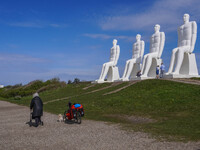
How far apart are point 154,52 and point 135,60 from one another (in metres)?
3.47

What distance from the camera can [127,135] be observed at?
768cm

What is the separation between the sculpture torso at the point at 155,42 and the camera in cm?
2375

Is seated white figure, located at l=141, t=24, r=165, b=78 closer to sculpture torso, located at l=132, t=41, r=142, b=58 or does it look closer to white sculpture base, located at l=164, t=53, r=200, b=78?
white sculpture base, located at l=164, t=53, r=200, b=78

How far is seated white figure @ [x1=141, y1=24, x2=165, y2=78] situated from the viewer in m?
23.3

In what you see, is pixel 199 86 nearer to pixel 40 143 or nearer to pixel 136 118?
pixel 136 118

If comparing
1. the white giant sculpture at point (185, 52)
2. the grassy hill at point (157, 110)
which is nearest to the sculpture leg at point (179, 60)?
the white giant sculpture at point (185, 52)

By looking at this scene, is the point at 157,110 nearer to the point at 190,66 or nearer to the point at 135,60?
the point at 190,66

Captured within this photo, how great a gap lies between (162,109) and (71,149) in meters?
8.09

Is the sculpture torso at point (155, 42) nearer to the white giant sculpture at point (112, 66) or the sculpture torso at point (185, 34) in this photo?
the sculpture torso at point (185, 34)

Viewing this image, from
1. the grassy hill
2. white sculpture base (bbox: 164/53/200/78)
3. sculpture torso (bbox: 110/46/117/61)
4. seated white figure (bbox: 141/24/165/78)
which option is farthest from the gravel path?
sculpture torso (bbox: 110/46/117/61)

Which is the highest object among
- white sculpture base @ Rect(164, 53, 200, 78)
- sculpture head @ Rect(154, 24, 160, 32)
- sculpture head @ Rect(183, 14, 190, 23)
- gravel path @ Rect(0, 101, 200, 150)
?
sculpture head @ Rect(183, 14, 190, 23)

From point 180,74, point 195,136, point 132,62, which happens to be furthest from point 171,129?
point 132,62

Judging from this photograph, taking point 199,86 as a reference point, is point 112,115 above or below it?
below

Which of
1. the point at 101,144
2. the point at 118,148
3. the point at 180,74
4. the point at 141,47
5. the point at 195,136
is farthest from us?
the point at 141,47
